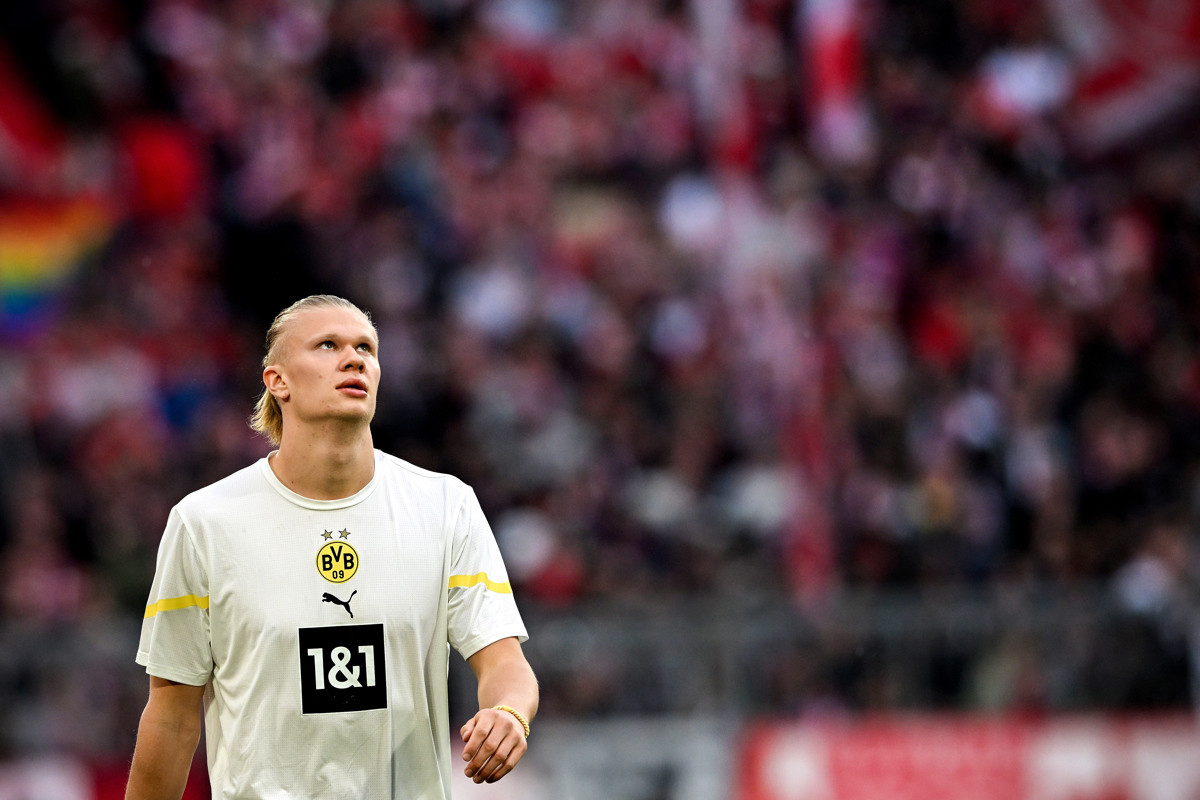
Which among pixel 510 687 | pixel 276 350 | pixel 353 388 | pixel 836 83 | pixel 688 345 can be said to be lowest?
pixel 510 687

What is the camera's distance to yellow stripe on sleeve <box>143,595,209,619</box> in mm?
5703

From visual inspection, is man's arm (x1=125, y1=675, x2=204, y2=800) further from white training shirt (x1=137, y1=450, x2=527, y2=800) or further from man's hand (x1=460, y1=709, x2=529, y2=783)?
man's hand (x1=460, y1=709, x2=529, y2=783)

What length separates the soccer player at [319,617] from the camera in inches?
221

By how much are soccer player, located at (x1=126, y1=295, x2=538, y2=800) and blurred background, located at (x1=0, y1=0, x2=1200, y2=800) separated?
693cm

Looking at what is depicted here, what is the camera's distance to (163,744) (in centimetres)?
572

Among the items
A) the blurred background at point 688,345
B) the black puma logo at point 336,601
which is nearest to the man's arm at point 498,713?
the black puma logo at point 336,601

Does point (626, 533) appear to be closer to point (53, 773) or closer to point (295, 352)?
point (53, 773)

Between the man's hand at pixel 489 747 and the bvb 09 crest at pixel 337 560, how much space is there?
2.21 ft

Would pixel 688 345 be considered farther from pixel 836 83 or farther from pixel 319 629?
pixel 319 629

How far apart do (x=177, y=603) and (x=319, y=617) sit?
425 millimetres

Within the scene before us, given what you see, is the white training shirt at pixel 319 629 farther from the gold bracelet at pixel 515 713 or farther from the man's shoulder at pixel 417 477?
the gold bracelet at pixel 515 713

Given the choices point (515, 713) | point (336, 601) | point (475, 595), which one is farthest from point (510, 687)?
point (336, 601)

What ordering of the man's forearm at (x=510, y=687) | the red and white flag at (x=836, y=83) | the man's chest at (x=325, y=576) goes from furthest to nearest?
the red and white flag at (x=836, y=83) < the man's chest at (x=325, y=576) < the man's forearm at (x=510, y=687)

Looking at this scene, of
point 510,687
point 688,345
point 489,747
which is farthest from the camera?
point 688,345
